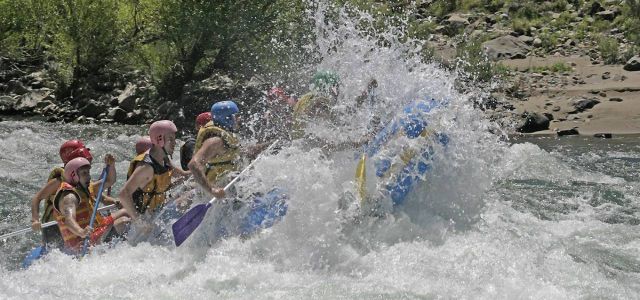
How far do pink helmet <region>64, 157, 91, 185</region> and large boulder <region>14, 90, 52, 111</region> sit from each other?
1484 centimetres

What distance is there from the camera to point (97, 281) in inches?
265

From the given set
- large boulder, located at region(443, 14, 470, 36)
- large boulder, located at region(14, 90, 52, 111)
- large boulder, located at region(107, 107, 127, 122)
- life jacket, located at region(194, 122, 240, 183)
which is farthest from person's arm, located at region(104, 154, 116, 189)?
large boulder, located at region(443, 14, 470, 36)

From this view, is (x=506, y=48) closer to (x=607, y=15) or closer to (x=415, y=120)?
(x=607, y=15)

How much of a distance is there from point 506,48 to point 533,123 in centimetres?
628

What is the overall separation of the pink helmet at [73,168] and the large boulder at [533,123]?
11.7 metres

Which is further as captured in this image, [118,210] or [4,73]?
[4,73]

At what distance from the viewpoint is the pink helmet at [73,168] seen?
7.26 m

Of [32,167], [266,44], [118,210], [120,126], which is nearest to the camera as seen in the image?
[118,210]

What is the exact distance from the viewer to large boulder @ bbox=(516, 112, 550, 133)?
56.8ft

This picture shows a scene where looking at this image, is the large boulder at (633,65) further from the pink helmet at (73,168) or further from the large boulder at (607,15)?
the pink helmet at (73,168)

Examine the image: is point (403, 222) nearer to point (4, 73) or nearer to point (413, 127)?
point (413, 127)

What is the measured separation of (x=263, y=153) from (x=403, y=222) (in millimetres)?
1404

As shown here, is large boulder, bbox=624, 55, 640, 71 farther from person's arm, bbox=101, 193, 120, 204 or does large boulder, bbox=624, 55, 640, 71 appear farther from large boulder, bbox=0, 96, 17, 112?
person's arm, bbox=101, 193, 120, 204

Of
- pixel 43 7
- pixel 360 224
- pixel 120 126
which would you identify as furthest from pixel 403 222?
pixel 43 7
